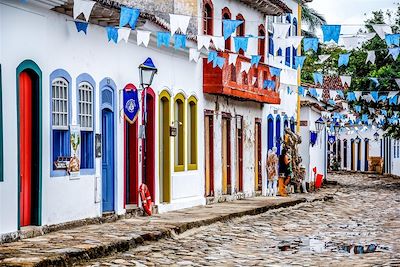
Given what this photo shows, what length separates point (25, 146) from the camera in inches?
577

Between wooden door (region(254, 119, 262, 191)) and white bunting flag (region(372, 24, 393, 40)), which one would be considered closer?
white bunting flag (region(372, 24, 393, 40))

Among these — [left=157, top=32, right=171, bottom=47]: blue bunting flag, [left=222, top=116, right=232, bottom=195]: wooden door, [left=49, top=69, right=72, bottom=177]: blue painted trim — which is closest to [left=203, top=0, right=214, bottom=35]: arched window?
[left=222, top=116, right=232, bottom=195]: wooden door

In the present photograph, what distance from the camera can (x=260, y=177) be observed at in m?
30.8

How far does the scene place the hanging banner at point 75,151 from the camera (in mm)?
16062

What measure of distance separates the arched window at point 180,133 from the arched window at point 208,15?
10.1ft

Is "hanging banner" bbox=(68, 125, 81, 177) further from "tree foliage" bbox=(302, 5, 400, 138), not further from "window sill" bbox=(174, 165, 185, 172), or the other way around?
"tree foliage" bbox=(302, 5, 400, 138)

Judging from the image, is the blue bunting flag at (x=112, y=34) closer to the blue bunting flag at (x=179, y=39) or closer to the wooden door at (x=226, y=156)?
the blue bunting flag at (x=179, y=39)

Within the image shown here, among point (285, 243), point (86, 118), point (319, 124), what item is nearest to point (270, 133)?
point (319, 124)

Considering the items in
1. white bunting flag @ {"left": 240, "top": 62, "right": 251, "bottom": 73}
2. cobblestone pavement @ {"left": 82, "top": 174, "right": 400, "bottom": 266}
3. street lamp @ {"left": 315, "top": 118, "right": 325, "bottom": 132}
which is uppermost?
white bunting flag @ {"left": 240, "top": 62, "right": 251, "bottom": 73}

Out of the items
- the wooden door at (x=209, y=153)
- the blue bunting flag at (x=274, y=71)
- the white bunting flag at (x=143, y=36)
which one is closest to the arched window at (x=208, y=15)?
the wooden door at (x=209, y=153)

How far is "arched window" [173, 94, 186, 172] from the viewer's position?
22547 mm

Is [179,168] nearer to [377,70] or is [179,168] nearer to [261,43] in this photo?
[261,43]

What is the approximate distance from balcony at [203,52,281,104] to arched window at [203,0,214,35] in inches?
34.5

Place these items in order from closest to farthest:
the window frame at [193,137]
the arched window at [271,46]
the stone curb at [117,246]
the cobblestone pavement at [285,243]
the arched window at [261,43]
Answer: the stone curb at [117,246] → the cobblestone pavement at [285,243] → the window frame at [193,137] → the arched window at [261,43] → the arched window at [271,46]
